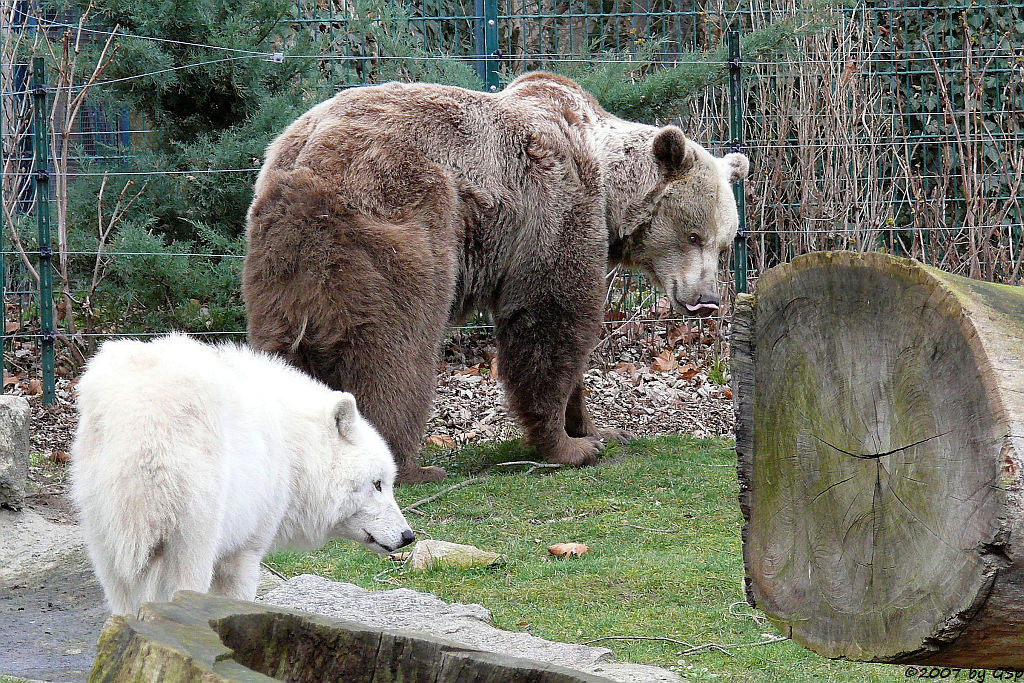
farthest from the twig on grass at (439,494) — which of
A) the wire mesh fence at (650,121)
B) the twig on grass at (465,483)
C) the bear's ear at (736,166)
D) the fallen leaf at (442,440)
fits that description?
the wire mesh fence at (650,121)

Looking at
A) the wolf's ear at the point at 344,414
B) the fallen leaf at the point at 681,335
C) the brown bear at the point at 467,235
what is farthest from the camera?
the fallen leaf at the point at 681,335

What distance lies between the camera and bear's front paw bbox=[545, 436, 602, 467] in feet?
22.0

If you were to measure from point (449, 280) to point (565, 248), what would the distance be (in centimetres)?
85

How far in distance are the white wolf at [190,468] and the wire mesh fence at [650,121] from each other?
15.3ft

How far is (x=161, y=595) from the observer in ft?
10.8

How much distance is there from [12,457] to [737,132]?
603cm

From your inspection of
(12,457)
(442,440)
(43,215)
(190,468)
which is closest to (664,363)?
(442,440)

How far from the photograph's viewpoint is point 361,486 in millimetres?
4082

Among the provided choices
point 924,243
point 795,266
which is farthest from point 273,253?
point 924,243

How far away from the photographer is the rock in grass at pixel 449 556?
16.2 feet

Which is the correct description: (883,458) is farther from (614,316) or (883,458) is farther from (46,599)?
(614,316)

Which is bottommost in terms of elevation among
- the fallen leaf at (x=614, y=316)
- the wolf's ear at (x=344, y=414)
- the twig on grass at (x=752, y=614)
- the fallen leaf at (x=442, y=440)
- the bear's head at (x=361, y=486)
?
the fallen leaf at (x=442, y=440)

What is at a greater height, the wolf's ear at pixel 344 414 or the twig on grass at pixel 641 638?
the wolf's ear at pixel 344 414

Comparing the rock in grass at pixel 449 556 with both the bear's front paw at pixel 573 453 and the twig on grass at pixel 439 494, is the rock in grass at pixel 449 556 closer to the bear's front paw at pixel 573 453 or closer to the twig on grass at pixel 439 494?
the twig on grass at pixel 439 494
